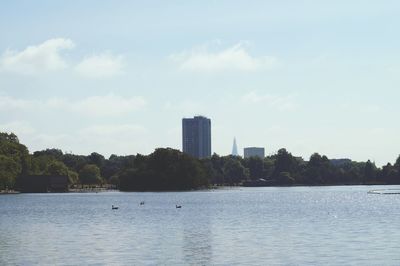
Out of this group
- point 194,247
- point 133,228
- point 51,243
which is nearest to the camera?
point 194,247

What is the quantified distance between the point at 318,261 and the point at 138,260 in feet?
37.6

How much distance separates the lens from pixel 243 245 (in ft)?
196

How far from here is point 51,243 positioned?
6350 cm

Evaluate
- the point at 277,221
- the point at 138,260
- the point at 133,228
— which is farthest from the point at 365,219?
the point at 138,260

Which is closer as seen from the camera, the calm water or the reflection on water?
the calm water

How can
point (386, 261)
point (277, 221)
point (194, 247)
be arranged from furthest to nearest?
point (277, 221), point (194, 247), point (386, 261)

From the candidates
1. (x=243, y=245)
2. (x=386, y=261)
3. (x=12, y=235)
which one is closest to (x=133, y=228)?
(x=12, y=235)

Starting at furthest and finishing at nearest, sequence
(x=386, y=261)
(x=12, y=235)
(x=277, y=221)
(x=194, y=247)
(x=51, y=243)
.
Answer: (x=277, y=221), (x=12, y=235), (x=51, y=243), (x=194, y=247), (x=386, y=261)

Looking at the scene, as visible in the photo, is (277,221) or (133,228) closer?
(133,228)

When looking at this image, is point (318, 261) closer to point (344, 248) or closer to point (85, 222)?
point (344, 248)

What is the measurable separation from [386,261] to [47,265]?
2096 centimetres

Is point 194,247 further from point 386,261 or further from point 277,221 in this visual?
point 277,221

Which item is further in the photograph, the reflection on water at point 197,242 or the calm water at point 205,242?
A: the reflection on water at point 197,242

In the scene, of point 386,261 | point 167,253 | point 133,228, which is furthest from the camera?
point 133,228
